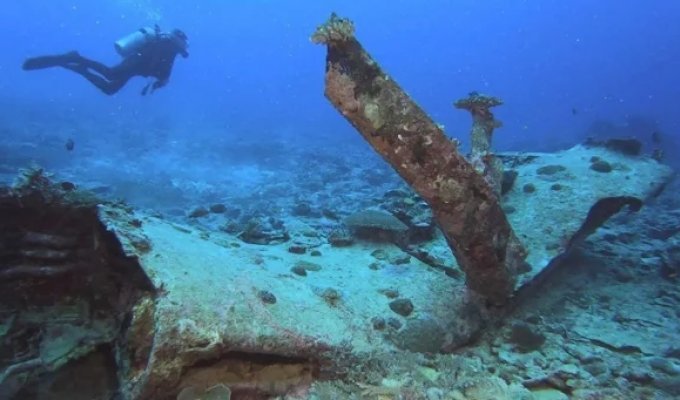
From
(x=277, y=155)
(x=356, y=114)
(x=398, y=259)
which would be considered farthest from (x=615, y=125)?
(x=356, y=114)

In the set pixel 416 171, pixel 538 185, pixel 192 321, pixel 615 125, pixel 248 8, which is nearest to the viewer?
pixel 192 321

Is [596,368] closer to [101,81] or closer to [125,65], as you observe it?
[125,65]

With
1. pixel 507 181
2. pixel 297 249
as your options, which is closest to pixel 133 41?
pixel 297 249

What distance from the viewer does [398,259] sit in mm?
6031

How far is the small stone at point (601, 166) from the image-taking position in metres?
7.11

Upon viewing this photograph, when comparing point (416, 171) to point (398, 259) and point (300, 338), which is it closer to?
point (300, 338)

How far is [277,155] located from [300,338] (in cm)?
1989

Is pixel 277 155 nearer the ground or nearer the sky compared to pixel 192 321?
nearer the sky

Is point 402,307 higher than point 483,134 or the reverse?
the reverse

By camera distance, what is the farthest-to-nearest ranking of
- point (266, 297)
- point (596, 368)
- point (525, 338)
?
1. point (525, 338)
2. point (596, 368)
3. point (266, 297)

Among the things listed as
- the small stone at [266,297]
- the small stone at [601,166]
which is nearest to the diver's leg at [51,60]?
the small stone at [266,297]

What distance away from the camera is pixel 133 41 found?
1346 cm

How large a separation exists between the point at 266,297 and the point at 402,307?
5.18 ft

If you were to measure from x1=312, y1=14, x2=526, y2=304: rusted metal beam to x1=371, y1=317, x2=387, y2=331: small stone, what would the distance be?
107cm
